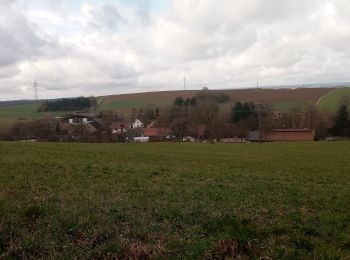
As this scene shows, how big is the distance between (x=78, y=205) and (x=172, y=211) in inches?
78.0

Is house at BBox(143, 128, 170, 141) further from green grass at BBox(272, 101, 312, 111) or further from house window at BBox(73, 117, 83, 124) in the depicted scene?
green grass at BBox(272, 101, 312, 111)

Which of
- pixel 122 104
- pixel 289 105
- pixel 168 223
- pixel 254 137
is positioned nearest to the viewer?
pixel 168 223

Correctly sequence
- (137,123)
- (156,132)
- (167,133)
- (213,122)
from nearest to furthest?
(213,122), (167,133), (156,132), (137,123)

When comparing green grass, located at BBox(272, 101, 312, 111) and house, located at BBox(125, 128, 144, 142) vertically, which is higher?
green grass, located at BBox(272, 101, 312, 111)

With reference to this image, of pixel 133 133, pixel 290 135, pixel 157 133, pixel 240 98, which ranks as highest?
pixel 240 98

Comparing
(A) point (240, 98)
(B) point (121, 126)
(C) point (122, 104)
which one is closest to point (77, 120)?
(B) point (121, 126)

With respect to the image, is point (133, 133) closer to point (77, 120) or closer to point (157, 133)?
point (157, 133)

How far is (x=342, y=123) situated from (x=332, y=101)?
27586mm

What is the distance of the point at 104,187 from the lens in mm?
10867

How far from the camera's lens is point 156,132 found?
301 ft

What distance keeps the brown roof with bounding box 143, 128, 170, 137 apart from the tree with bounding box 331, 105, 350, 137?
39.3 m

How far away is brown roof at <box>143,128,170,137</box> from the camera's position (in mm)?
90438

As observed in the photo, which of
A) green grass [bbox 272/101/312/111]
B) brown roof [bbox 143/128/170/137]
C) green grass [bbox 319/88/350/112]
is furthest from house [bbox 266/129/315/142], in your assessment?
brown roof [bbox 143/128/170/137]

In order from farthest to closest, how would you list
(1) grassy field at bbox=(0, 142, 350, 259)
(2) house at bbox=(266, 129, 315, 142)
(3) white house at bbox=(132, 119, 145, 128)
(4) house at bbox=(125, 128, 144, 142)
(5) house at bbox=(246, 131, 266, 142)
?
(3) white house at bbox=(132, 119, 145, 128), (4) house at bbox=(125, 128, 144, 142), (2) house at bbox=(266, 129, 315, 142), (5) house at bbox=(246, 131, 266, 142), (1) grassy field at bbox=(0, 142, 350, 259)
